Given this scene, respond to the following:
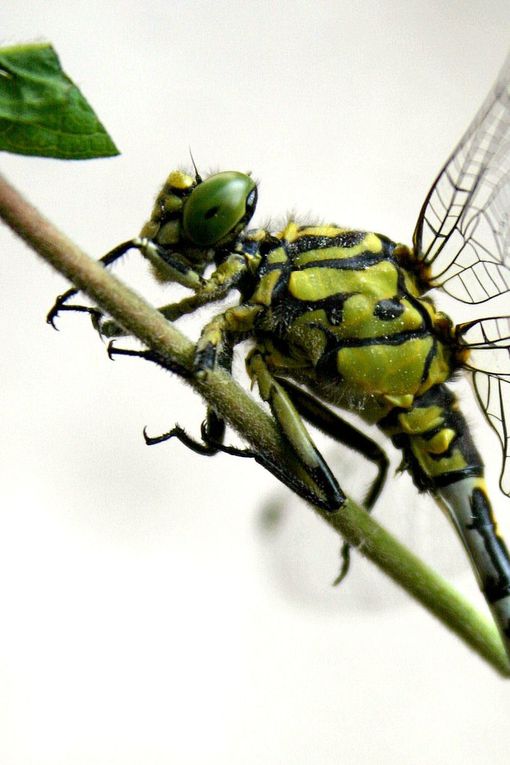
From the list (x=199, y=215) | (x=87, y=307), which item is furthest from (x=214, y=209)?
(x=87, y=307)

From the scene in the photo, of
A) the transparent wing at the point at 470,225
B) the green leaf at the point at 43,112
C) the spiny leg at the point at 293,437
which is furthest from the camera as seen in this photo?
the transparent wing at the point at 470,225

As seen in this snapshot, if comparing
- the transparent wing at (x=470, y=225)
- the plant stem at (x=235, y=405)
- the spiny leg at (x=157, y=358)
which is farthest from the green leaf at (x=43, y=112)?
the transparent wing at (x=470, y=225)

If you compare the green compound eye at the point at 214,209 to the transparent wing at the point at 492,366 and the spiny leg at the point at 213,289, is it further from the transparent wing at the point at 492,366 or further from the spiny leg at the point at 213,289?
the transparent wing at the point at 492,366

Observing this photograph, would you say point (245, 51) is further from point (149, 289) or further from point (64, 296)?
point (64, 296)

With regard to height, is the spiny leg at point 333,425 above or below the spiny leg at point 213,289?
below

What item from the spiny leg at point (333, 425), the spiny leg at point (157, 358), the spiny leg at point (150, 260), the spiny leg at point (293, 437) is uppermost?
the spiny leg at point (150, 260)

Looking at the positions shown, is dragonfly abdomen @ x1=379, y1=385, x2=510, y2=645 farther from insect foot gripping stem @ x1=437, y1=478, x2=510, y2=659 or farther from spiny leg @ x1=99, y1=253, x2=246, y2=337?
spiny leg @ x1=99, y1=253, x2=246, y2=337

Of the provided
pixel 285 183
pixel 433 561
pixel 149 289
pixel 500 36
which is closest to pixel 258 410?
pixel 433 561
